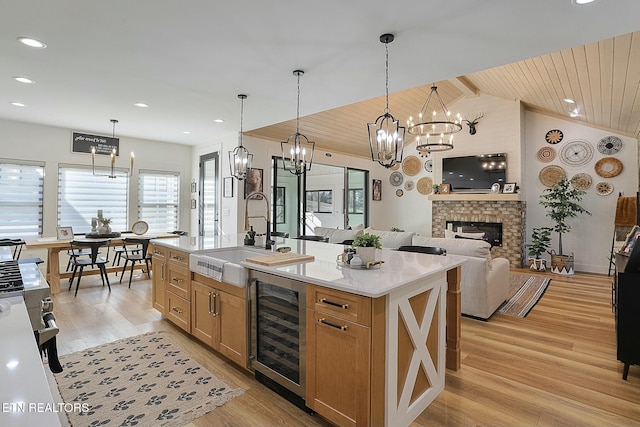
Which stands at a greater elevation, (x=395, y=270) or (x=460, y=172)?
(x=460, y=172)

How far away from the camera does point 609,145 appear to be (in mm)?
6012

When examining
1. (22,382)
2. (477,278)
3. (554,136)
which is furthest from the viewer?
(554,136)

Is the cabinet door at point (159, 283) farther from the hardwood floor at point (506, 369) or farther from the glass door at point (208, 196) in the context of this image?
the glass door at point (208, 196)

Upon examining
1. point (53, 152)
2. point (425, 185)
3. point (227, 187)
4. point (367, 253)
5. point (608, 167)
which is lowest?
point (367, 253)

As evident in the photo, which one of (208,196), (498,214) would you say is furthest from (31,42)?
(498,214)

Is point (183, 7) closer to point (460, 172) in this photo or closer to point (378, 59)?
point (378, 59)

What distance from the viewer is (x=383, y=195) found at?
9312 millimetres

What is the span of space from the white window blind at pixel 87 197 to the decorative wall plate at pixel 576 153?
8.79m

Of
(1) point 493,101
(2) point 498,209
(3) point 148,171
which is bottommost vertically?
(2) point 498,209

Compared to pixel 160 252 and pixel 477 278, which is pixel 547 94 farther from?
pixel 160 252

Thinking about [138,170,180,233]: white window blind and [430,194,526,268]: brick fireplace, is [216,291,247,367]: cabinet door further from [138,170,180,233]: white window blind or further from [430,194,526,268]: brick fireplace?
[430,194,526,268]: brick fireplace

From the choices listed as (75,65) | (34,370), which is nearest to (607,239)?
(34,370)

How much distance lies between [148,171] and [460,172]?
22.5 ft

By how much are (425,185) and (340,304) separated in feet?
24.3
